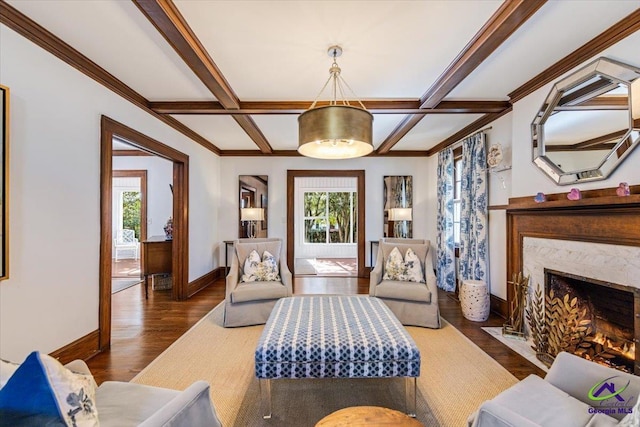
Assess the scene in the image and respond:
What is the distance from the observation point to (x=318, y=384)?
2.27m

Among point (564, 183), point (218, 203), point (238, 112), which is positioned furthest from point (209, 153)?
point (564, 183)

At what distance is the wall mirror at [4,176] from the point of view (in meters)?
1.90

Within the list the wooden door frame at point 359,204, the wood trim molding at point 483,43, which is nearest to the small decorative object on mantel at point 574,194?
Result: the wood trim molding at point 483,43

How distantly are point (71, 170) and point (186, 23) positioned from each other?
5.14 feet

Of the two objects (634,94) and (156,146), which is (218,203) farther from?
(634,94)

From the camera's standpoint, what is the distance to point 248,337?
3156 millimetres

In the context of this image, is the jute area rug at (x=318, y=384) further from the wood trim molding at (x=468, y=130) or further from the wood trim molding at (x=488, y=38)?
the wood trim molding at (x=468, y=130)

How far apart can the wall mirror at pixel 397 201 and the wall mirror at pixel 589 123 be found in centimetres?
317

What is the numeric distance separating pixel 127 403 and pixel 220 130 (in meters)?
4.01

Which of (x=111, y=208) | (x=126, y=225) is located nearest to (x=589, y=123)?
(x=111, y=208)

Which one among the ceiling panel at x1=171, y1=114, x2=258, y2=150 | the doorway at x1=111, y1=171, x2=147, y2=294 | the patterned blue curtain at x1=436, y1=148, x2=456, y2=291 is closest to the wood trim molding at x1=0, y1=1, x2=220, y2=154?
the ceiling panel at x1=171, y1=114, x2=258, y2=150

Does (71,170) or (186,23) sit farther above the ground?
(186,23)

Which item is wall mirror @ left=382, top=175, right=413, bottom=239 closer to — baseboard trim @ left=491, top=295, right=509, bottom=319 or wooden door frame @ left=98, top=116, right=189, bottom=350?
baseboard trim @ left=491, top=295, right=509, bottom=319

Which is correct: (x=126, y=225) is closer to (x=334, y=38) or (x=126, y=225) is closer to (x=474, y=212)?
(x=334, y=38)
